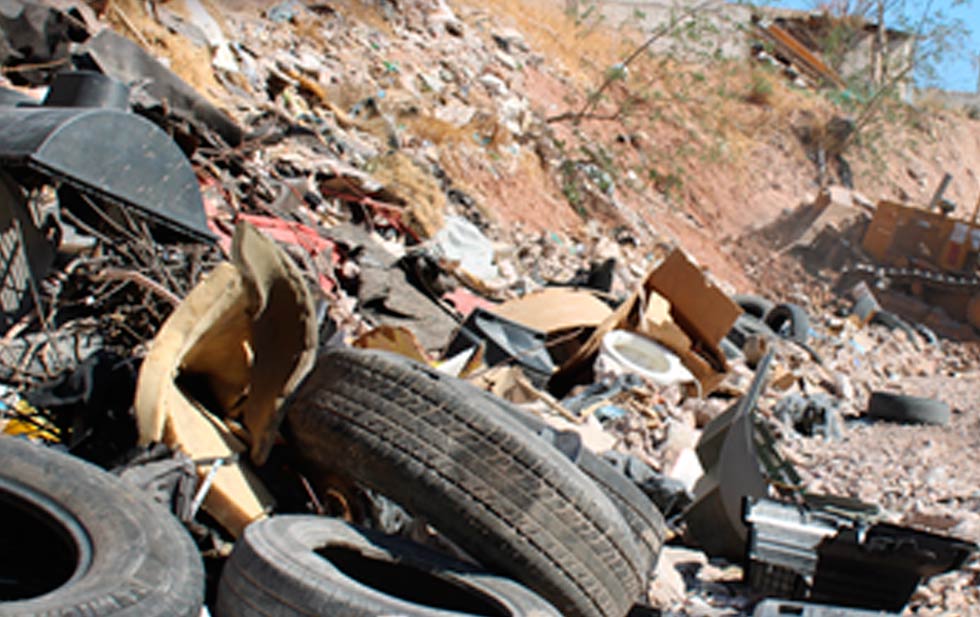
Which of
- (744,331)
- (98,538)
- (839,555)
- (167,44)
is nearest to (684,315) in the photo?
(744,331)

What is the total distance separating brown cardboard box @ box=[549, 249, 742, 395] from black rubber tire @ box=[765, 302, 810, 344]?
3099 millimetres

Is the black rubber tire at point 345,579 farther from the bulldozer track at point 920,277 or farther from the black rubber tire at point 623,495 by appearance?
the bulldozer track at point 920,277

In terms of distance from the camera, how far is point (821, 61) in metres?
23.3

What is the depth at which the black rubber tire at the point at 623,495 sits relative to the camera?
9.91 ft

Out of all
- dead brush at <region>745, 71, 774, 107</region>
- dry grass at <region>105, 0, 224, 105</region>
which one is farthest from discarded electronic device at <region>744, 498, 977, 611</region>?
dead brush at <region>745, 71, 774, 107</region>

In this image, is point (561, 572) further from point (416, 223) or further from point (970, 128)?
point (970, 128)

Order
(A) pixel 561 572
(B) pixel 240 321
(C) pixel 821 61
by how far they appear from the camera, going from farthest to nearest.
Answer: (C) pixel 821 61
(B) pixel 240 321
(A) pixel 561 572

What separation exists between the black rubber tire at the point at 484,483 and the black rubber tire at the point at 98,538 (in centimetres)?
59

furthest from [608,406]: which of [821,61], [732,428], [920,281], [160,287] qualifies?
[821,61]

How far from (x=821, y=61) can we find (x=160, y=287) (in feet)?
73.9

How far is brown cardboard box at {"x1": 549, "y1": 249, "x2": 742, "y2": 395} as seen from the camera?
20.0 ft

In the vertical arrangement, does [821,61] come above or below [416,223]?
above

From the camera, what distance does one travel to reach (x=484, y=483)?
2.55 m

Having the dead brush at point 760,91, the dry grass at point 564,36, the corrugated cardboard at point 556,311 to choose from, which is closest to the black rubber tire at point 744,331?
the corrugated cardboard at point 556,311
